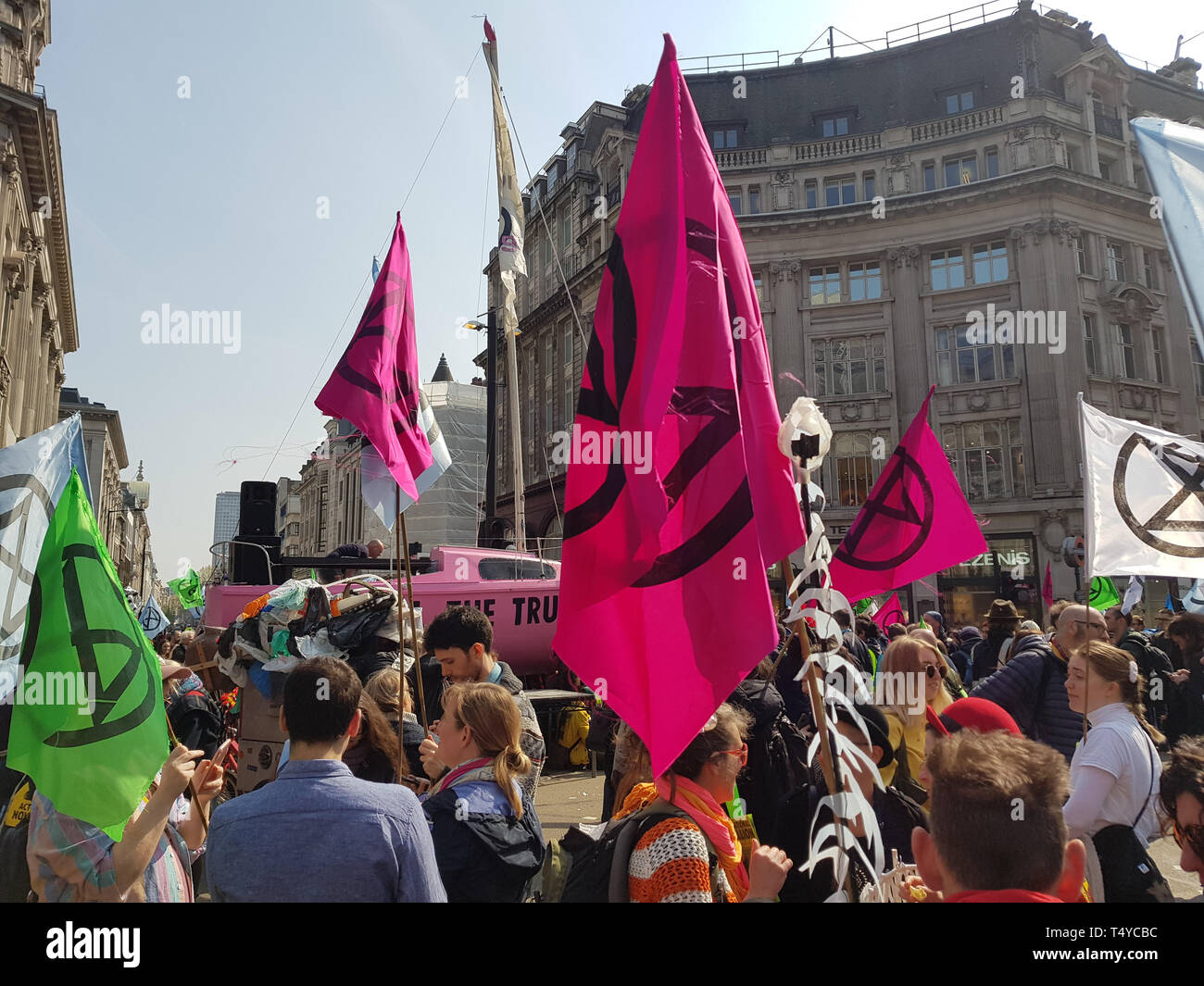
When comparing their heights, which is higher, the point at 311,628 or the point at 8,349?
the point at 8,349

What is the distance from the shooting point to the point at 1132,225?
104ft

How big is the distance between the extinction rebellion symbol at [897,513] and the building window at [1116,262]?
3029 cm

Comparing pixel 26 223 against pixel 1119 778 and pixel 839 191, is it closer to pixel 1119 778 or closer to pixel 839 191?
pixel 839 191

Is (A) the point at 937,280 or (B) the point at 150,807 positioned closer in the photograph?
(B) the point at 150,807

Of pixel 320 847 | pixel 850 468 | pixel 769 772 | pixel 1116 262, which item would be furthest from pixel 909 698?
pixel 1116 262

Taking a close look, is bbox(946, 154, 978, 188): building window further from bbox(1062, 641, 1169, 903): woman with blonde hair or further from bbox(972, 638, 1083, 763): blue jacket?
bbox(1062, 641, 1169, 903): woman with blonde hair

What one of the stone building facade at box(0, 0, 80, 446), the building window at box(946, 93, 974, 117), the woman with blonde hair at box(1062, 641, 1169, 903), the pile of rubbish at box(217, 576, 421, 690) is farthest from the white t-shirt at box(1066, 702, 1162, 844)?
the building window at box(946, 93, 974, 117)

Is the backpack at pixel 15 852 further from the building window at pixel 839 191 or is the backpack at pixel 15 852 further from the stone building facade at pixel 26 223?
the building window at pixel 839 191

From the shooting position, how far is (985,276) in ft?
102
